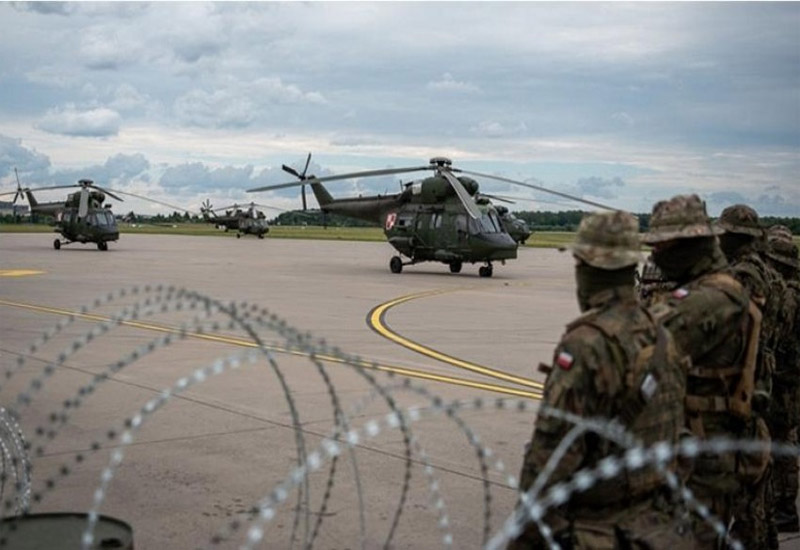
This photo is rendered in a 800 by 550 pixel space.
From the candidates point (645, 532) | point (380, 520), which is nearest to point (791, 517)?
point (380, 520)

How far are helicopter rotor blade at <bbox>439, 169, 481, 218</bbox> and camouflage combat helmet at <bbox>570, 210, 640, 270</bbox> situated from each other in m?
23.1

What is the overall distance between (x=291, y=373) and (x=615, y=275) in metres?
8.12

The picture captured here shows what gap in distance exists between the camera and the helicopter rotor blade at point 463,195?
27734mm

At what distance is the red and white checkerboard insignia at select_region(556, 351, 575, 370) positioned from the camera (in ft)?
11.3

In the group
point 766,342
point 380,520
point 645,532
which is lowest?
point 380,520

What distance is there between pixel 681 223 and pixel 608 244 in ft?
3.48

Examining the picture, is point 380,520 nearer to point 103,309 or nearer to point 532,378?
point 532,378

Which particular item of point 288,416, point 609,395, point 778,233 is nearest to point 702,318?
point 609,395

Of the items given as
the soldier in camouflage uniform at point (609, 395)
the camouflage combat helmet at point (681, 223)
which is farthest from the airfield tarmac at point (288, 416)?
the camouflage combat helmet at point (681, 223)

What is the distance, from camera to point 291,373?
11.4 meters

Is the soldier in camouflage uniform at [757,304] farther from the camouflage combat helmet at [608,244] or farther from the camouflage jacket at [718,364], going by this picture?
the camouflage combat helmet at [608,244]

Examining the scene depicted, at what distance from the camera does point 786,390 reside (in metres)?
6.62

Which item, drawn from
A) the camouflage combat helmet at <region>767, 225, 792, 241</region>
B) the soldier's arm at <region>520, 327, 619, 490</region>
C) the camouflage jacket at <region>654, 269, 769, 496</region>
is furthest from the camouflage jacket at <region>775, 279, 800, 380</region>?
the soldier's arm at <region>520, 327, 619, 490</region>

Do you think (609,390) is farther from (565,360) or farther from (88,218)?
(88,218)
